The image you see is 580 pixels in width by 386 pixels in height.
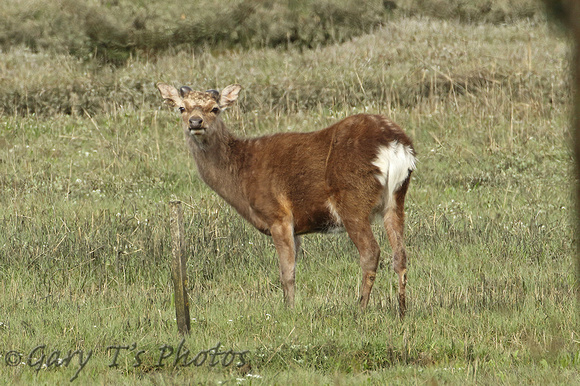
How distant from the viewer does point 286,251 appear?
6.59 meters

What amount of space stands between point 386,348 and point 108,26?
18.4 metres

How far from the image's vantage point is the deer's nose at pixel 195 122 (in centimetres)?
676

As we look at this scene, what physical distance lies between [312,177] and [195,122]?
3.91 ft

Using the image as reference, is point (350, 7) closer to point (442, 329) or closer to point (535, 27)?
point (535, 27)

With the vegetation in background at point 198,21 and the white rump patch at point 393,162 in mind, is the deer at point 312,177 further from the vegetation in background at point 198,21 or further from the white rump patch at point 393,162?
the vegetation in background at point 198,21

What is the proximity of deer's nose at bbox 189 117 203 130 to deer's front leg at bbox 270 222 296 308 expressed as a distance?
1161 mm

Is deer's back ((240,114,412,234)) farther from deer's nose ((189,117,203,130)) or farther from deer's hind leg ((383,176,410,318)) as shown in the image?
deer's nose ((189,117,203,130))

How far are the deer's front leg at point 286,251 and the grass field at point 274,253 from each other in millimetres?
206

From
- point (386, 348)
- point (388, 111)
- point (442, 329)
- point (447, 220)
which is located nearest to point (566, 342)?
point (442, 329)

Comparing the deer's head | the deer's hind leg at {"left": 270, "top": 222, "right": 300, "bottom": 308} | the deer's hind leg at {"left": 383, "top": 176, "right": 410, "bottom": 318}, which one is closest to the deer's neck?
the deer's head

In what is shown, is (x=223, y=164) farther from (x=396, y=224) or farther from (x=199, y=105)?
(x=396, y=224)

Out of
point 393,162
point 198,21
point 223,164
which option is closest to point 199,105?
point 223,164

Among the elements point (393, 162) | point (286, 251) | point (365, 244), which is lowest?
point (286, 251)

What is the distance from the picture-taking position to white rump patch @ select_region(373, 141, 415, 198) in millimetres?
6309
